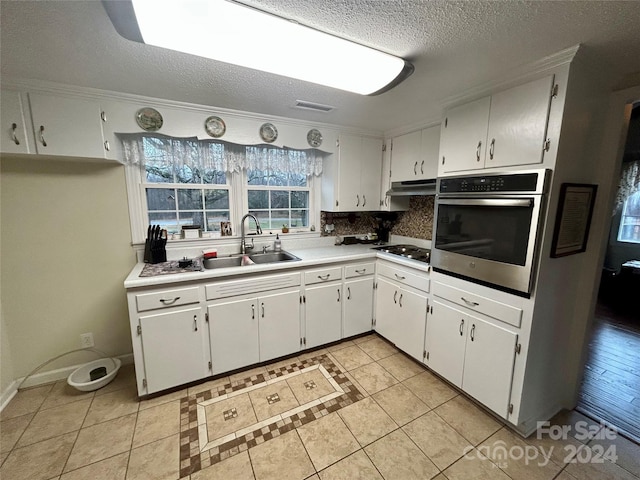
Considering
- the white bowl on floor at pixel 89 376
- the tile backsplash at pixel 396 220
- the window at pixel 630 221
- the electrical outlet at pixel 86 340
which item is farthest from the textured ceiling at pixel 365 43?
the window at pixel 630 221

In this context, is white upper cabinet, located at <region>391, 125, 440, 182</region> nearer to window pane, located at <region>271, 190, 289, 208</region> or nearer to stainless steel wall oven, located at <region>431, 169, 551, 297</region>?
stainless steel wall oven, located at <region>431, 169, 551, 297</region>

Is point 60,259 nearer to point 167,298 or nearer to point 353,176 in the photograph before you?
point 167,298

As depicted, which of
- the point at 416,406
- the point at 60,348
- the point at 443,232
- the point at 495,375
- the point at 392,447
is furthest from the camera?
the point at 60,348

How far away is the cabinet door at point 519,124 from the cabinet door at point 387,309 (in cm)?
139

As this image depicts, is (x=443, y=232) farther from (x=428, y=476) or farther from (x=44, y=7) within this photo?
(x=44, y=7)

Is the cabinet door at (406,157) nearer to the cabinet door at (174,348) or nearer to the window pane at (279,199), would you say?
the window pane at (279,199)

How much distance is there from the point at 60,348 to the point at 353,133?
132 inches

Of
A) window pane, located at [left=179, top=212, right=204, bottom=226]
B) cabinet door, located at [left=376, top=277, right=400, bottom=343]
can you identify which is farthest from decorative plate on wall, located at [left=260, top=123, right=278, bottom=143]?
cabinet door, located at [left=376, top=277, right=400, bottom=343]

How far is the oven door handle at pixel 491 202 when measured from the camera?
152 cm

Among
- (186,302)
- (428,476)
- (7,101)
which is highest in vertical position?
(7,101)

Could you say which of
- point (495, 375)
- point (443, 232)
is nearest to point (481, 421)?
point (495, 375)

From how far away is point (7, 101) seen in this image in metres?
1.65

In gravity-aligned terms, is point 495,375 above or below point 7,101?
below

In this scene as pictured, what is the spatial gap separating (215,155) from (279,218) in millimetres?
909
